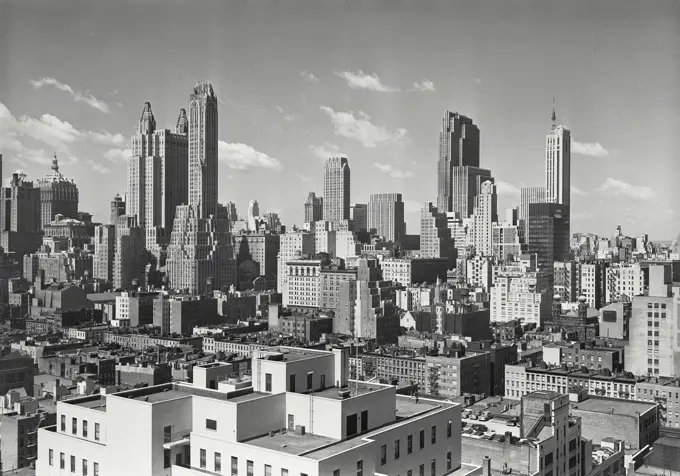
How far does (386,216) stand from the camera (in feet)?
398

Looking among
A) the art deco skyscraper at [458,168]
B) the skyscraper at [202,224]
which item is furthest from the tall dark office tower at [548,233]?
the art deco skyscraper at [458,168]

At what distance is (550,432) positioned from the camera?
19844 millimetres

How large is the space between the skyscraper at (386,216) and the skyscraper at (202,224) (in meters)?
29.3

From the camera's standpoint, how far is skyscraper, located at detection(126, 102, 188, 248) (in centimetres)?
10244

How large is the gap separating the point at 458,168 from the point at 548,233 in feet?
151

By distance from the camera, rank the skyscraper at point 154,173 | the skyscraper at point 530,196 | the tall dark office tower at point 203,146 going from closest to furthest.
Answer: the tall dark office tower at point 203,146
the skyscraper at point 154,173
the skyscraper at point 530,196

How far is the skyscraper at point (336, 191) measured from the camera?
11612 centimetres

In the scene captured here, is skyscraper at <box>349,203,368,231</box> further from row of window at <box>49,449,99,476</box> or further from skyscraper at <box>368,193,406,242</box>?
row of window at <box>49,449,99,476</box>

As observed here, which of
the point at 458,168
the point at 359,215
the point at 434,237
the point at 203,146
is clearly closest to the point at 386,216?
the point at 359,215

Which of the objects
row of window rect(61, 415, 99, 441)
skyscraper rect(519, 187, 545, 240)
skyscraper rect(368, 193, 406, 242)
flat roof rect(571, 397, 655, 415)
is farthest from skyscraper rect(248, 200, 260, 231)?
row of window rect(61, 415, 99, 441)

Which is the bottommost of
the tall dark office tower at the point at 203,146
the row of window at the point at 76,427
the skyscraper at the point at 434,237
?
the row of window at the point at 76,427

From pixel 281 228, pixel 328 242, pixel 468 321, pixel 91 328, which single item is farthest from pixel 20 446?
pixel 281 228

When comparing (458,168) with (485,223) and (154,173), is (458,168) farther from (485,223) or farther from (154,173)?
(154,173)

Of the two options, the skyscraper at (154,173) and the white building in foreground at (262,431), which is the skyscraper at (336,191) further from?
the white building in foreground at (262,431)
